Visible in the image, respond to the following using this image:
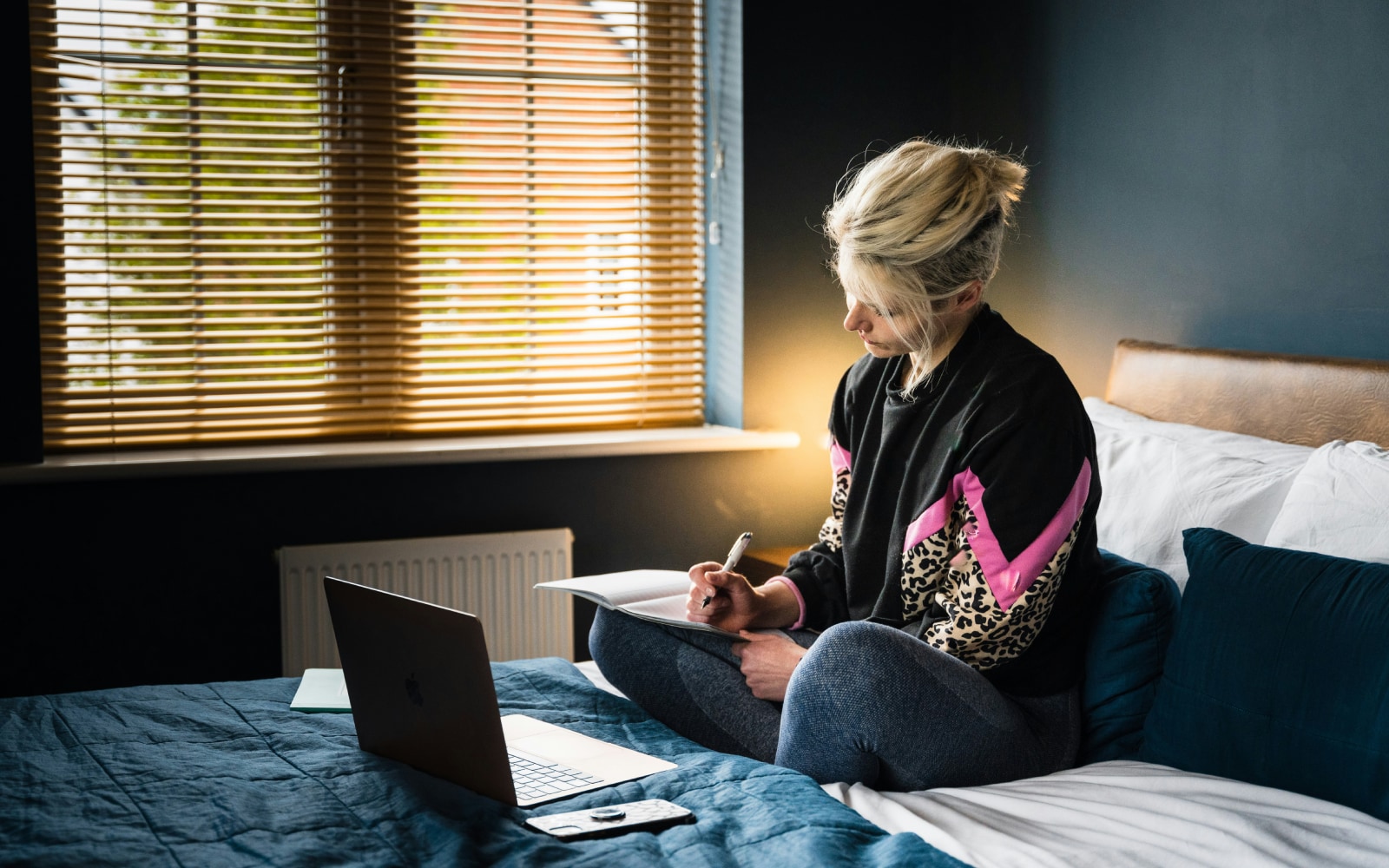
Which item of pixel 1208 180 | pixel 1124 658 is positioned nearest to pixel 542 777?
pixel 1124 658

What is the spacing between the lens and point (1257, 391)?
2127 mm

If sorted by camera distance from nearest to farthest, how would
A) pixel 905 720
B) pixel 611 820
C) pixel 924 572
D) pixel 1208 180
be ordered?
pixel 611 820
pixel 905 720
pixel 924 572
pixel 1208 180

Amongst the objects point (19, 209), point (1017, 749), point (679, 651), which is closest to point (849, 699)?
point (1017, 749)

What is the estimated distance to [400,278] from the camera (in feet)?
9.78

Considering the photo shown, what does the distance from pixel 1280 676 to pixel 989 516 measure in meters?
0.38

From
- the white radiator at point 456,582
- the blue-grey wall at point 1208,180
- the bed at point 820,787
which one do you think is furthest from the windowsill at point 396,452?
the bed at point 820,787

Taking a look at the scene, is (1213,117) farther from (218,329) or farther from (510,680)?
(218,329)

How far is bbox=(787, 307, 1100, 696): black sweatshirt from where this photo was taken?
5.24 feet

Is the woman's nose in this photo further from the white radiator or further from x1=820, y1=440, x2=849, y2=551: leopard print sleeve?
the white radiator

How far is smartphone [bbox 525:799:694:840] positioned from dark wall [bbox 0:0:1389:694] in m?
1.49

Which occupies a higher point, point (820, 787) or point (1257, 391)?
point (1257, 391)

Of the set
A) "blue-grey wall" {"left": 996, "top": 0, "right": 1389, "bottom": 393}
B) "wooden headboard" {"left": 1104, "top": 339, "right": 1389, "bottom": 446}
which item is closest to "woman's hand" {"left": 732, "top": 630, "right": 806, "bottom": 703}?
"wooden headboard" {"left": 1104, "top": 339, "right": 1389, "bottom": 446}

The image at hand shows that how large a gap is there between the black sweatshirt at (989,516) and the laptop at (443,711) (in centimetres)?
46

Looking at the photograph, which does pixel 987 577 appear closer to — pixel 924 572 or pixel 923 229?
pixel 924 572
